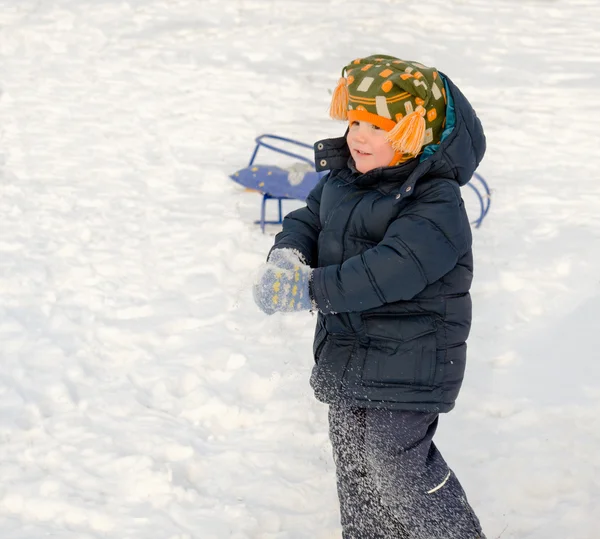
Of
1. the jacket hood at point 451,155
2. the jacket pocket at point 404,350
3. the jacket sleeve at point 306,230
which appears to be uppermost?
the jacket hood at point 451,155

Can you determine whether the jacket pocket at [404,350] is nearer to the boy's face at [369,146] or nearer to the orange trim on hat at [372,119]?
the boy's face at [369,146]

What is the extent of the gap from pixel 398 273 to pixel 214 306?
2851 millimetres

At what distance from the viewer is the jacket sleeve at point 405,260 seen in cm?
216

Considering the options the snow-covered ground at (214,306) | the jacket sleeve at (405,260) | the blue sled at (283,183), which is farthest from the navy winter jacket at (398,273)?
the blue sled at (283,183)

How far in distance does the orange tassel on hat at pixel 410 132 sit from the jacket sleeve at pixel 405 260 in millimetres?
129

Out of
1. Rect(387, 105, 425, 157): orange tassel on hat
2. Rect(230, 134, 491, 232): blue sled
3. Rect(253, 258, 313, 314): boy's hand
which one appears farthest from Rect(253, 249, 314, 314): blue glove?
Rect(230, 134, 491, 232): blue sled

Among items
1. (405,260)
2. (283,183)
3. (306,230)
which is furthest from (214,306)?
(405,260)

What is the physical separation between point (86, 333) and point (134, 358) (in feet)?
1.33

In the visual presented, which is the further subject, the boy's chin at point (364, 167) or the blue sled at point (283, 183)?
the blue sled at point (283, 183)

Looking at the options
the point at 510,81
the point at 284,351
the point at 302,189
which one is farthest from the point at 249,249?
the point at 510,81

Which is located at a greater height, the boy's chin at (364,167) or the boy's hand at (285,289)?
the boy's chin at (364,167)

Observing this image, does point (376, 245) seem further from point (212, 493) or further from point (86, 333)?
point (86, 333)

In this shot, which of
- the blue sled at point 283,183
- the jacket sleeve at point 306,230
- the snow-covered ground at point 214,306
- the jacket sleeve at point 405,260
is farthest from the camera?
the blue sled at point 283,183

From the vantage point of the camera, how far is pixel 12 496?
125 inches
